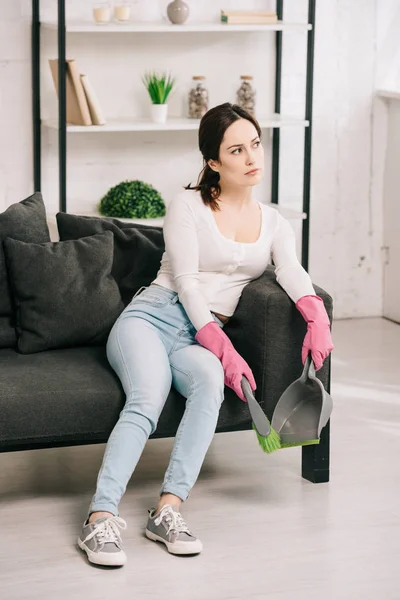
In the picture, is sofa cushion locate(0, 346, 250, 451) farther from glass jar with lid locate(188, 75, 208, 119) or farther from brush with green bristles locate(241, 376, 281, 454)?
glass jar with lid locate(188, 75, 208, 119)

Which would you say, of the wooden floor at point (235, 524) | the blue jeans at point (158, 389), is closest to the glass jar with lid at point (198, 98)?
the wooden floor at point (235, 524)

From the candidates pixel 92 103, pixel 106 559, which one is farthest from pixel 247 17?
pixel 106 559

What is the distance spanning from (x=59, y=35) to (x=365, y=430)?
1927 mm

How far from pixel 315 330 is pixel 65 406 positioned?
0.70 meters

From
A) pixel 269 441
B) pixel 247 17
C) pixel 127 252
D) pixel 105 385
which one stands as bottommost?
pixel 269 441

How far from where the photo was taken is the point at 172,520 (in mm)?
2646

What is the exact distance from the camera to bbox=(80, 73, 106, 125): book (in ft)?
14.1

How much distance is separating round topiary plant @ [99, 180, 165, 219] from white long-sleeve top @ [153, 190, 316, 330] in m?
1.44

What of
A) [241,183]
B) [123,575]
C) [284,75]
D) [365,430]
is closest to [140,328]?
[241,183]

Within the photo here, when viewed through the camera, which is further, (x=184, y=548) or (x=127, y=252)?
(x=127, y=252)

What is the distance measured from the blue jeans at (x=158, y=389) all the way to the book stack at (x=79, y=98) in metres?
1.56

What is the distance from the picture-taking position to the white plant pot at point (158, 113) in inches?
178

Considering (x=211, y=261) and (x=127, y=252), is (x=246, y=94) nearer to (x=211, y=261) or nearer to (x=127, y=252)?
(x=127, y=252)

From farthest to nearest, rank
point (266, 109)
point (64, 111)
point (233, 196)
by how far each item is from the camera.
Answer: point (266, 109) → point (64, 111) → point (233, 196)
